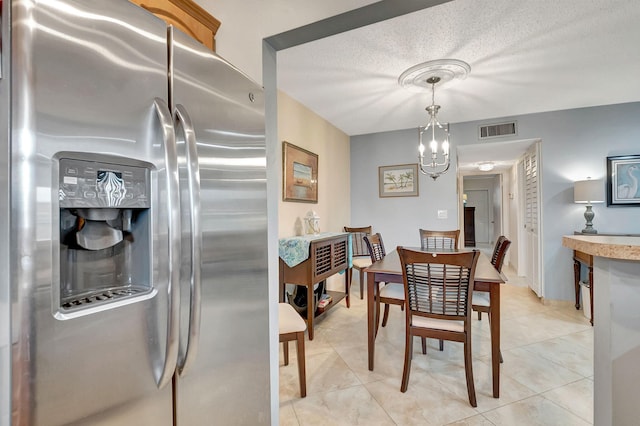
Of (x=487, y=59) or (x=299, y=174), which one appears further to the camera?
(x=299, y=174)

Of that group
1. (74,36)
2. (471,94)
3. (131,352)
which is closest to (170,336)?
(131,352)

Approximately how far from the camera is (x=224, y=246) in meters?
0.97

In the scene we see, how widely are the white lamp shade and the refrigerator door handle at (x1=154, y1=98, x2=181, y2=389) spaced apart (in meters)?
4.12

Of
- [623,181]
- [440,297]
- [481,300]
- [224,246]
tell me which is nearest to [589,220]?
[623,181]

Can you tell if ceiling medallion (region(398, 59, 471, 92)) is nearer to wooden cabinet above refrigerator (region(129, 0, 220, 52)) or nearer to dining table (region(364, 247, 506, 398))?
dining table (region(364, 247, 506, 398))

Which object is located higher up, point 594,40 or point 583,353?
point 594,40

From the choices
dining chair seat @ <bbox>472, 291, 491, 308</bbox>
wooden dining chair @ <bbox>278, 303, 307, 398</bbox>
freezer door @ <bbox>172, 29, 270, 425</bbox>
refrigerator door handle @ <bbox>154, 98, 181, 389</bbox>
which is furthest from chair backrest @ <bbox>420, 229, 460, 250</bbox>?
refrigerator door handle @ <bbox>154, 98, 181, 389</bbox>

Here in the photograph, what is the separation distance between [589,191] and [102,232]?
429cm

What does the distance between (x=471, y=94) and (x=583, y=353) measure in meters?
2.61

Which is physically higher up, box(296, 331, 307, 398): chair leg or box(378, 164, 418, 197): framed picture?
box(378, 164, 418, 197): framed picture

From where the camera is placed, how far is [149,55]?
2.50 feet

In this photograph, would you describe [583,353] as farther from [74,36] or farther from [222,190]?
[74,36]

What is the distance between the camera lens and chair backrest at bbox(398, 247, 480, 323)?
170 centimetres

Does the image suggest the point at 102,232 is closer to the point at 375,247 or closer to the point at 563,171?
the point at 375,247
